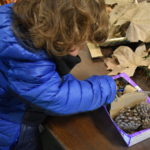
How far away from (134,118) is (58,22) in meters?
0.29

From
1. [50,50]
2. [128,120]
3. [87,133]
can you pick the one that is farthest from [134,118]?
[50,50]

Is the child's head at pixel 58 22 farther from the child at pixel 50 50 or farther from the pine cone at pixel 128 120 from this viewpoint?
the pine cone at pixel 128 120

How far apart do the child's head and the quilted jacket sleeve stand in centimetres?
5

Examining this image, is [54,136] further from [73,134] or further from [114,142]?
[114,142]

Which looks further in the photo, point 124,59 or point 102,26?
point 124,59

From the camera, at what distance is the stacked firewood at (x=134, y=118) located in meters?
0.60

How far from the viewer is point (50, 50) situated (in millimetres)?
569

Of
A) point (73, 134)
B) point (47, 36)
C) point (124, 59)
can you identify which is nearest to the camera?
point (47, 36)

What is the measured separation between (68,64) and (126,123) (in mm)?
199

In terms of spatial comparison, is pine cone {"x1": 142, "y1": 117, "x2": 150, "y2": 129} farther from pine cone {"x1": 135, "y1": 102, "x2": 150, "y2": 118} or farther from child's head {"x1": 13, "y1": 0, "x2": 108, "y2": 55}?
child's head {"x1": 13, "y1": 0, "x2": 108, "y2": 55}

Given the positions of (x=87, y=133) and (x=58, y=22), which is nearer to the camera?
(x=58, y=22)

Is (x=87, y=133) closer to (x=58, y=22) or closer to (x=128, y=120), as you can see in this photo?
(x=128, y=120)

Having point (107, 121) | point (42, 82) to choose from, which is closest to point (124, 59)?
point (107, 121)

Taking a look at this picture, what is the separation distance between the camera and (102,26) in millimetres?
599
